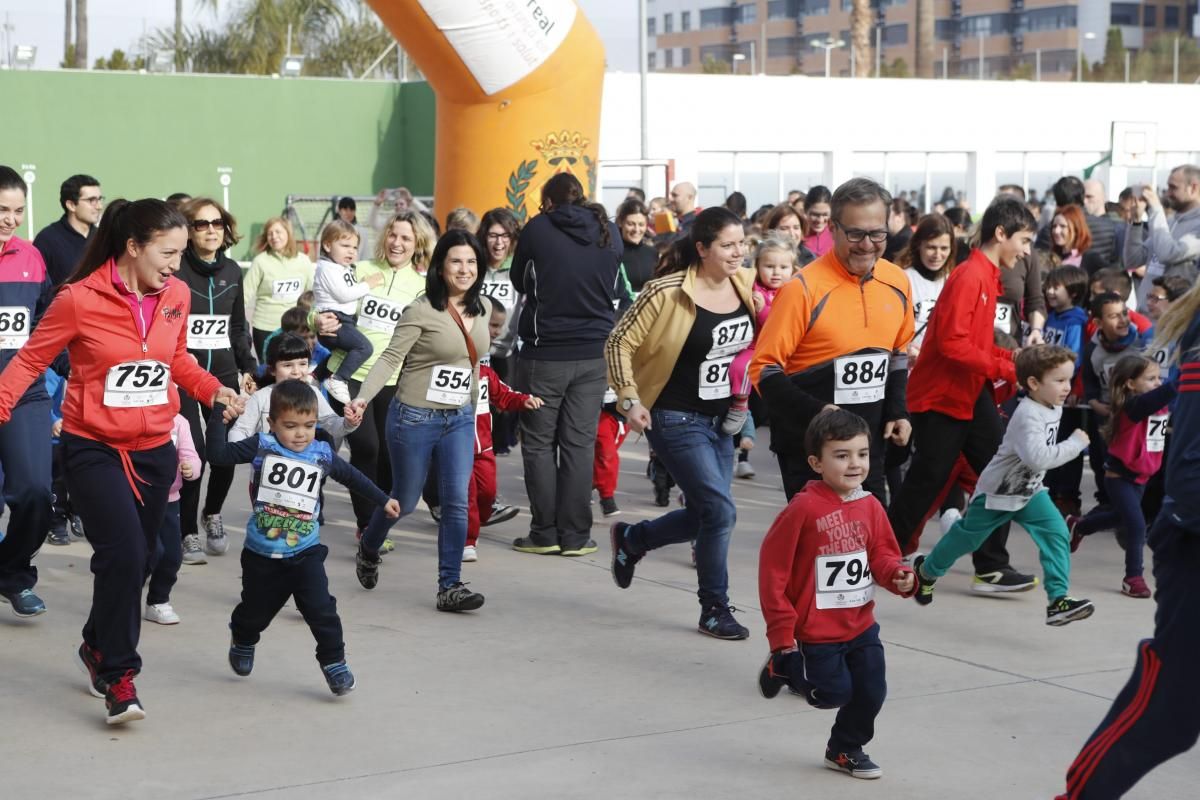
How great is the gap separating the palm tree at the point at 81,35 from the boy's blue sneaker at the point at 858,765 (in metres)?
50.9

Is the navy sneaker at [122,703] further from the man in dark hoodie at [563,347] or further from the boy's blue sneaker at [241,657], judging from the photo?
the man in dark hoodie at [563,347]

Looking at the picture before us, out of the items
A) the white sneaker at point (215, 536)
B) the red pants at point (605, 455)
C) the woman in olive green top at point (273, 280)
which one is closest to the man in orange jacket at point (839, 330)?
the red pants at point (605, 455)

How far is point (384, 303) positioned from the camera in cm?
893

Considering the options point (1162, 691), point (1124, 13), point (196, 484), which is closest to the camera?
point (1162, 691)

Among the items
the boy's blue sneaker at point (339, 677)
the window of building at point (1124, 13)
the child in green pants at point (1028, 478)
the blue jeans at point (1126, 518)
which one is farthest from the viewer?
the window of building at point (1124, 13)

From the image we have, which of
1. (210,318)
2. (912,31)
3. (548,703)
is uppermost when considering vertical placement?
(912,31)

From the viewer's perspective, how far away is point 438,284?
7555 millimetres

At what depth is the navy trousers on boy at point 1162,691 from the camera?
3.80 meters

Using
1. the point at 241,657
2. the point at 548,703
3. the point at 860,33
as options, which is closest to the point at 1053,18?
the point at 860,33

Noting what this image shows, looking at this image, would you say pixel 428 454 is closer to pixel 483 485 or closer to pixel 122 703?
pixel 483 485

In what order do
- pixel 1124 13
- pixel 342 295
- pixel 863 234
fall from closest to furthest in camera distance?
pixel 863 234
pixel 342 295
pixel 1124 13

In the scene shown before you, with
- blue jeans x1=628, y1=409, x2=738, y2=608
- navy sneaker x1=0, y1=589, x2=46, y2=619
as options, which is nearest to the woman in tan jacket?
blue jeans x1=628, y1=409, x2=738, y2=608

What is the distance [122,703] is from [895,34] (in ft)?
335

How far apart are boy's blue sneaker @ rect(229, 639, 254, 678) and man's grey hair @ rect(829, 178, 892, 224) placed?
2.71m
